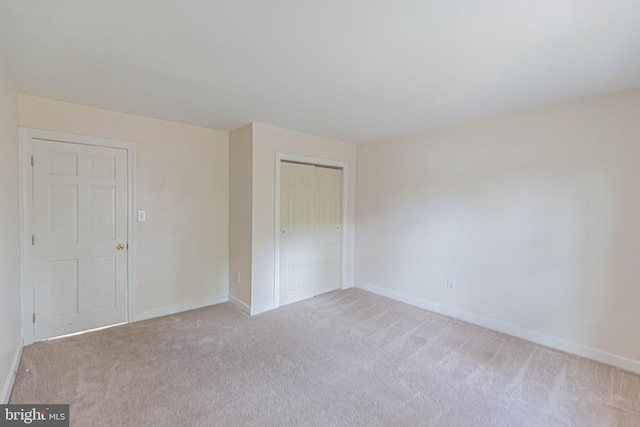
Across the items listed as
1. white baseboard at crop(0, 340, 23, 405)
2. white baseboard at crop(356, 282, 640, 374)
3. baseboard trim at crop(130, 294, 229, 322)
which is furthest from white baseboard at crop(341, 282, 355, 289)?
white baseboard at crop(0, 340, 23, 405)

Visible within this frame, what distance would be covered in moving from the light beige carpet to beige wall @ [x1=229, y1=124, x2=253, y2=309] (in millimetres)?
592

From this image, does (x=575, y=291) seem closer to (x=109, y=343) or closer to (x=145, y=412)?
(x=145, y=412)

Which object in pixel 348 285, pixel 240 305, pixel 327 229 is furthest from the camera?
pixel 348 285

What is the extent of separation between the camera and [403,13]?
4.75ft

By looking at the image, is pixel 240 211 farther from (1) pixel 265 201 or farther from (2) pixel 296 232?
(2) pixel 296 232

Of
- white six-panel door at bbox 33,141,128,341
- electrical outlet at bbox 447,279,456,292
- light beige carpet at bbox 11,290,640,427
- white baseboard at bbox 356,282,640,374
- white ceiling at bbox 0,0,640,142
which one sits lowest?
light beige carpet at bbox 11,290,640,427

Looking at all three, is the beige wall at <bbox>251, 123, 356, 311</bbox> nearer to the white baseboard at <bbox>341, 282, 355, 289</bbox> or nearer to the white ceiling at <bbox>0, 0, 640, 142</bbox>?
the white ceiling at <bbox>0, 0, 640, 142</bbox>

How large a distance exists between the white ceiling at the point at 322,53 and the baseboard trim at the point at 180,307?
88.4 inches

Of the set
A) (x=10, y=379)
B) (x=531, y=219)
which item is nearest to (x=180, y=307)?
(x=10, y=379)

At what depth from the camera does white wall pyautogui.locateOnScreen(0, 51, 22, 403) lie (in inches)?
74.1

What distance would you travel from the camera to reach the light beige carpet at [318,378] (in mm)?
1823

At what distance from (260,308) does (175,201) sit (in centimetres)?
165

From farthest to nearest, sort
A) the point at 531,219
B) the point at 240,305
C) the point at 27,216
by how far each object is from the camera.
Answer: the point at 240,305, the point at 531,219, the point at 27,216

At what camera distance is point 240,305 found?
3619 millimetres
